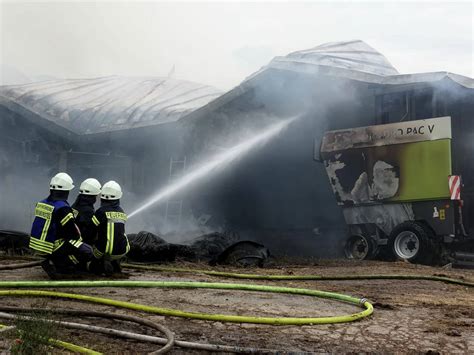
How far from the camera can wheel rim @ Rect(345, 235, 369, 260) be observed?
10555mm

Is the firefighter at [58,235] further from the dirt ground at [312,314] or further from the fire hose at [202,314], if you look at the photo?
the fire hose at [202,314]

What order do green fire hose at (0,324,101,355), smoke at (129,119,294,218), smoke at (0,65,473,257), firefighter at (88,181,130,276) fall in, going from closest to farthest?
1. green fire hose at (0,324,101,355)
2. firefighter at (88,181,130,276)
3. smoke at (0,65,473,257)
4. smoke at (129,119,294,218)

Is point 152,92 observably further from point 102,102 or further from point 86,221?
point 86,221

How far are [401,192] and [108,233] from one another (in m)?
5.43

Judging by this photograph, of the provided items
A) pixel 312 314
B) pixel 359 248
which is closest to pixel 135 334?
pixel 312 314

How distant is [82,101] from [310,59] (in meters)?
7.69

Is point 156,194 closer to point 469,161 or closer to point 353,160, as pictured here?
point 353,160

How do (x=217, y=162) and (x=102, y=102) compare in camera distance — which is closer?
(x=217, y=162)

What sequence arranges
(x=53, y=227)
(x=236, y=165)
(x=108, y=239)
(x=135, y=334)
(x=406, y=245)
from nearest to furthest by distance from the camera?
(x=135, y=334) → (x=53, y=227) → (x=108, y=239) → (x=406, y=245) → (x=236, y=165)

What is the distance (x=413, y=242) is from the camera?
9836mm

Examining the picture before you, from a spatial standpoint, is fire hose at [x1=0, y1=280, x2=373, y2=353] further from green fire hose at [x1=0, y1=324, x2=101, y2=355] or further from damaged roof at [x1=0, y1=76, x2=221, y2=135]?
damaged roof at [x1=0, y1=76, x2=221, y2=135]

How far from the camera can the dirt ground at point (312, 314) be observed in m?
3.80

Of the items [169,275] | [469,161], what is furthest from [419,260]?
[169,275]

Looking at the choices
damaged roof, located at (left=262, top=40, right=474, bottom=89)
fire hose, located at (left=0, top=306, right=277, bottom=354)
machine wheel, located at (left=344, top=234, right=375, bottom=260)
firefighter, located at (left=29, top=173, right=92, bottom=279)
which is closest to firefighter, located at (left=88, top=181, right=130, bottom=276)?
firefighter, located at (left=29, top=173, right=92, bottom=279)
